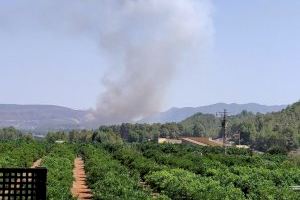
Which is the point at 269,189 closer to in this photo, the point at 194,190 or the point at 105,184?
the point at 194,190

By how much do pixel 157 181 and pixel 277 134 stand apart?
13439cm

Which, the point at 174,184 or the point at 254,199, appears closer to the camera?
the point at 254,199

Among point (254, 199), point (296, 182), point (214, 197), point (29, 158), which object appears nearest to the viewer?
point (214, 197)

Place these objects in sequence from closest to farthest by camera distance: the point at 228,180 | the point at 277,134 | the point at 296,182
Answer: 1. the point at 228,180
2. the point at 296,182
3. the point at 277,134

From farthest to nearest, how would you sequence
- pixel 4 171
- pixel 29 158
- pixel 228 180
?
pixel 29 158 < pixel 228 180 < pixel 4 171

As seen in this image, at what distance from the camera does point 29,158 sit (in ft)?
208

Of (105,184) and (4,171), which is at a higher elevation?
(4,171)

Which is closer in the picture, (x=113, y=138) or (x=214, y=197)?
(x=214, y=197)

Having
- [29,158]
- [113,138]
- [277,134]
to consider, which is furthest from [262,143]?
[29,158]

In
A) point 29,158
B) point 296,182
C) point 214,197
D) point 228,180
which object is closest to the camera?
point 214,197

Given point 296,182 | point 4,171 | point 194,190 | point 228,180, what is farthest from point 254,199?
point 4,171

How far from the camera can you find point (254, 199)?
94.1 ft

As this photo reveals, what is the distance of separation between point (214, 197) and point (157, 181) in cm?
1195

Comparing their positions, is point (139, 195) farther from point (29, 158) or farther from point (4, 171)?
point (29, 158)
